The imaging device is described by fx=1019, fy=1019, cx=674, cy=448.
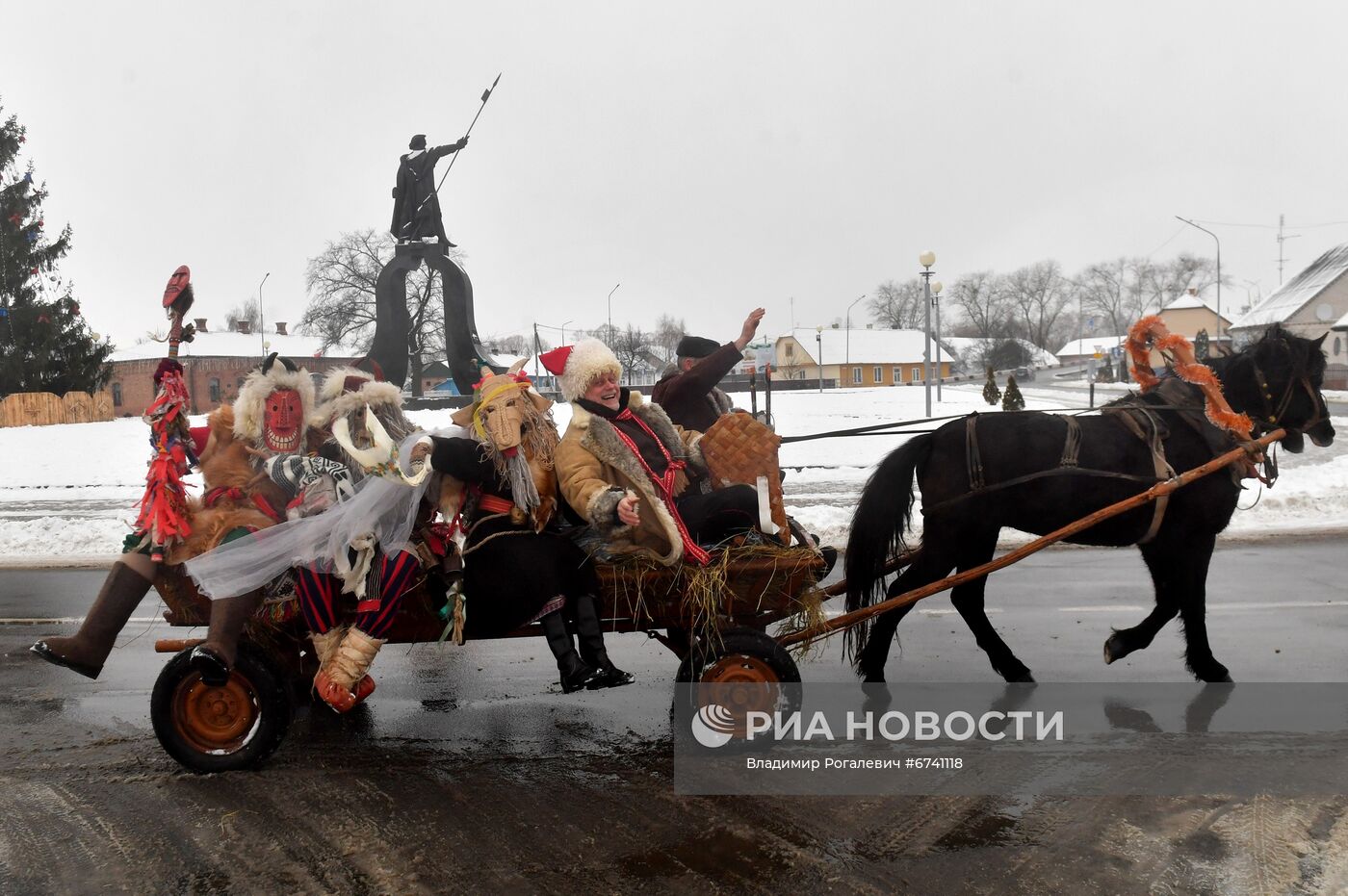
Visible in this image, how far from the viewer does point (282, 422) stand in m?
4.93

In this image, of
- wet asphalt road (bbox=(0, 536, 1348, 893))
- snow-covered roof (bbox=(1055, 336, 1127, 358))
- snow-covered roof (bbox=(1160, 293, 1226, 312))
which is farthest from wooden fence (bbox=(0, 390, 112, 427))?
snow-covered roof (bbox=(1055, 336, 1127, 358))

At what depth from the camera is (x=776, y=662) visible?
4.64 metres

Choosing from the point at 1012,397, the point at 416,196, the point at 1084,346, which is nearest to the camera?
the point at 416,196

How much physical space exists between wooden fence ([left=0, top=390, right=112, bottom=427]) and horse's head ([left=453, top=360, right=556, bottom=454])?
3481 centimetres

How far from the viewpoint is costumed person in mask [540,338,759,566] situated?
461 centimetres

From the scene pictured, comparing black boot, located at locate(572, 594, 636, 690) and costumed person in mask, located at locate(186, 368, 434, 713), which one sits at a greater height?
costumed person in mask, located at locate(186, 368, 434, 713)

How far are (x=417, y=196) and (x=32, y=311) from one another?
21.0m

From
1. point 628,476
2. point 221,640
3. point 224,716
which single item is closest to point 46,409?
point 224,716

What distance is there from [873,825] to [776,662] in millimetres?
940

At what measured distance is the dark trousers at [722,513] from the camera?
4980 mm

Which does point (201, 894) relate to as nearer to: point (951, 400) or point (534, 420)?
point (534, 420)

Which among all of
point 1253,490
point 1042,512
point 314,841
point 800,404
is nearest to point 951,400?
point 800,404

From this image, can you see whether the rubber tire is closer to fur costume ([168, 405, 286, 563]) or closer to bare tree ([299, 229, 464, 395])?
fur costume ([168, 405, 286, 563])

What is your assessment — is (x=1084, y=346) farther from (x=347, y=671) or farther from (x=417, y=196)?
(x=347, y=671)
